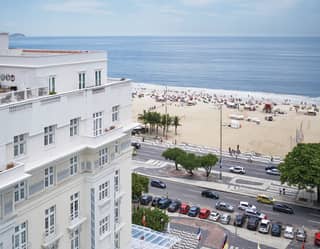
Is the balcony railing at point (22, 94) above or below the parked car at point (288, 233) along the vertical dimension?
above

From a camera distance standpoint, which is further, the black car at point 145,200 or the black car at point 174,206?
the black car at point 145,200

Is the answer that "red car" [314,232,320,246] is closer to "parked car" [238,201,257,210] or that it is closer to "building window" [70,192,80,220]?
"parked car" [238,201,257,210]

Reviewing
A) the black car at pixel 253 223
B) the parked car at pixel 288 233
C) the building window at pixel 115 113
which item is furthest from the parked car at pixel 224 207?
the building window at pixel 115 113

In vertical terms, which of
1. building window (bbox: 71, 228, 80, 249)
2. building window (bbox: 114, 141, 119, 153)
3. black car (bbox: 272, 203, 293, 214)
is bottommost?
black car (bbox: 272, 203, 293, 214)

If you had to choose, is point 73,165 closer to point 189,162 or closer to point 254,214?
point 254,214

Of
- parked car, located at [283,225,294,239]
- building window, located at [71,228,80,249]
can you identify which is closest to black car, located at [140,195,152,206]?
parked car, located at [283,225,294,239]

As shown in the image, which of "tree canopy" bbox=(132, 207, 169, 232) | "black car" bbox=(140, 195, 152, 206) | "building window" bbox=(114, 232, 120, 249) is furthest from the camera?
"black car" bbox=(140, 195, 152, 206)

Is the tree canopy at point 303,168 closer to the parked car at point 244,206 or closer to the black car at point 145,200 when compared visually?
the parked car at point 244,206
